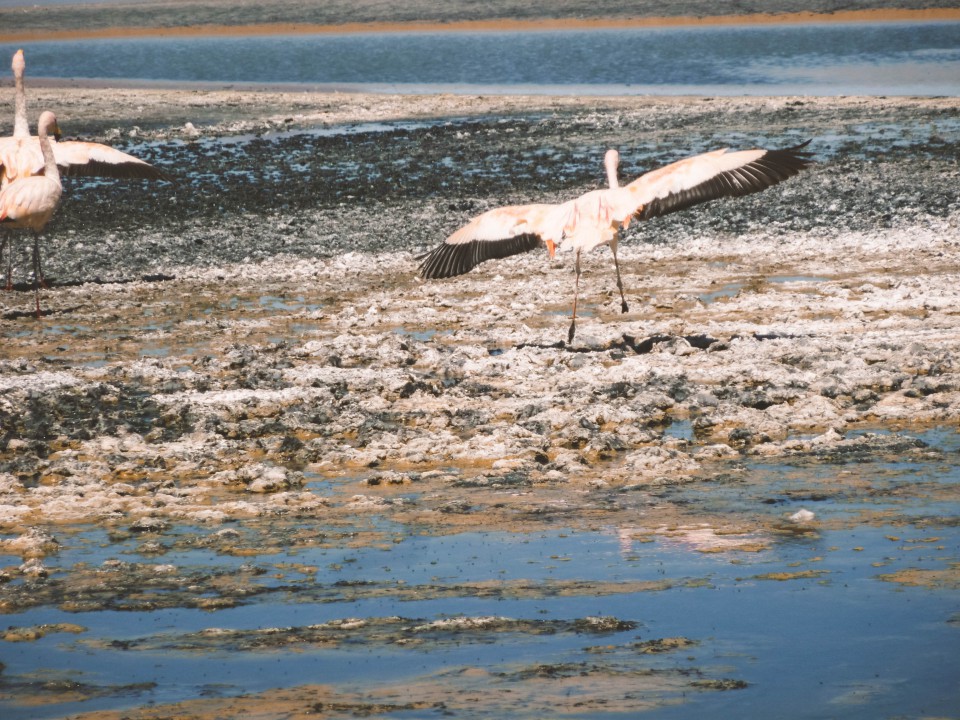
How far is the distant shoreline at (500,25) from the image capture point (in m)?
54.8

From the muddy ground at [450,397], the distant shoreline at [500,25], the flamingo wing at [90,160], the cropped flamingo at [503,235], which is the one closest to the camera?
the muddy ground at [450,397]

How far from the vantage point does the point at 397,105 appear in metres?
29.5

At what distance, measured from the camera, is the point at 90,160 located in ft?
43.5

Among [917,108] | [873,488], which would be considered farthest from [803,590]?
[917,108]

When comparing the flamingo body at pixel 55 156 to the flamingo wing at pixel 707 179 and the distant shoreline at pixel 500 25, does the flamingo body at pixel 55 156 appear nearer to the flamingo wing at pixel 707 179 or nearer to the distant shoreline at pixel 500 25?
the flamingo wing at pixel 707 179

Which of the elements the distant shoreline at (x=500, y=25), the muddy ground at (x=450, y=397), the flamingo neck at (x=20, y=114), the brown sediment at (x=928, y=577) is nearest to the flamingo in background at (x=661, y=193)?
the muddy ground at (x=450, y=397)

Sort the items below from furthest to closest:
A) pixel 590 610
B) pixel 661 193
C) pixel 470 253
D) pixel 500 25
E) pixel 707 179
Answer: pixel 500 25 → pixel 470 253 → pixel 707 179 → pixel 661 193 → pixel 590 610

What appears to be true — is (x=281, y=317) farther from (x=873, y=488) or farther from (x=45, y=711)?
(x=45, y=711)

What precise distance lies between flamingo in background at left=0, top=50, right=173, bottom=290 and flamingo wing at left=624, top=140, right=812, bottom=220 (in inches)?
240

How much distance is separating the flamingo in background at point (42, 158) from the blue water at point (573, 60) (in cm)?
1892

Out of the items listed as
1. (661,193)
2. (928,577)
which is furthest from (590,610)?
(661,193)

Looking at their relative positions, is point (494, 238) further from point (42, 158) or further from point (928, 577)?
point (42, 158)

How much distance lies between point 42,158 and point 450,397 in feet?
20.4

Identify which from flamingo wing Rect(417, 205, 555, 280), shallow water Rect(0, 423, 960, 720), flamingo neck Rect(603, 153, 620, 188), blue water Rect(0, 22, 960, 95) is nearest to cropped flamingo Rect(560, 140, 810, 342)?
flamingo wing Rect(417, 205, 555, 280)
